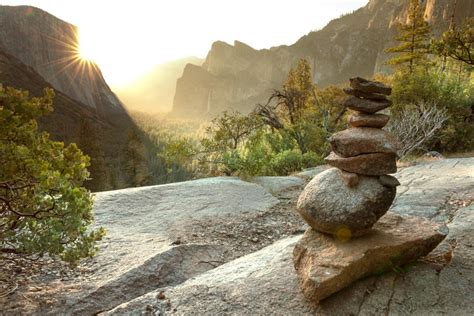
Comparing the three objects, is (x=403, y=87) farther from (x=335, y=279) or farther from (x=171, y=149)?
(x=335, y=279)

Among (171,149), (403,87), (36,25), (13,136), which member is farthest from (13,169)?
(36,25)

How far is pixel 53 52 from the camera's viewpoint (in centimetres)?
9212

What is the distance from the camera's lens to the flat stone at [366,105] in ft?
20.0

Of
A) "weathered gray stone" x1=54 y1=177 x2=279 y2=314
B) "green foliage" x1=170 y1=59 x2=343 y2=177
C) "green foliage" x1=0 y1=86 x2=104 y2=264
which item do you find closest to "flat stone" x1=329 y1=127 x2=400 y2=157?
"weathered gray stone" x1=54 y1=177 x2=279 y2=314

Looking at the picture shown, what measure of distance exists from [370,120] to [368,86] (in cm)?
59

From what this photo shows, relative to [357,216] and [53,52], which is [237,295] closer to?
[357,216]

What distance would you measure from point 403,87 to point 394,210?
57.2 feet

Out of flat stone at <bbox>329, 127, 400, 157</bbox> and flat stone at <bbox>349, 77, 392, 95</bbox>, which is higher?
flat stone at <bbox>349, 77, 392, 95</bbox>

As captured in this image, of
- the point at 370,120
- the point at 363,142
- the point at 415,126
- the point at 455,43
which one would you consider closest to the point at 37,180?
the point at 363,142

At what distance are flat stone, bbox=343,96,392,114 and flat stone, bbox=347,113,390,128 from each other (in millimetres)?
96

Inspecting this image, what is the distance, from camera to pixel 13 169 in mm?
5281

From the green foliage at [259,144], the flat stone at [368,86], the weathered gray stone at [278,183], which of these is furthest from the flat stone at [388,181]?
the green foliage at [259,144]

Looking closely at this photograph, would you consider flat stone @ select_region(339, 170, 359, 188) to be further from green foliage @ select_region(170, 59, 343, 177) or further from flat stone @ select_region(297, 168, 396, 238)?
green foliage @ select_region(170, 59, 343, 177)

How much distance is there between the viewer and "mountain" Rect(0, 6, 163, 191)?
51.0m
